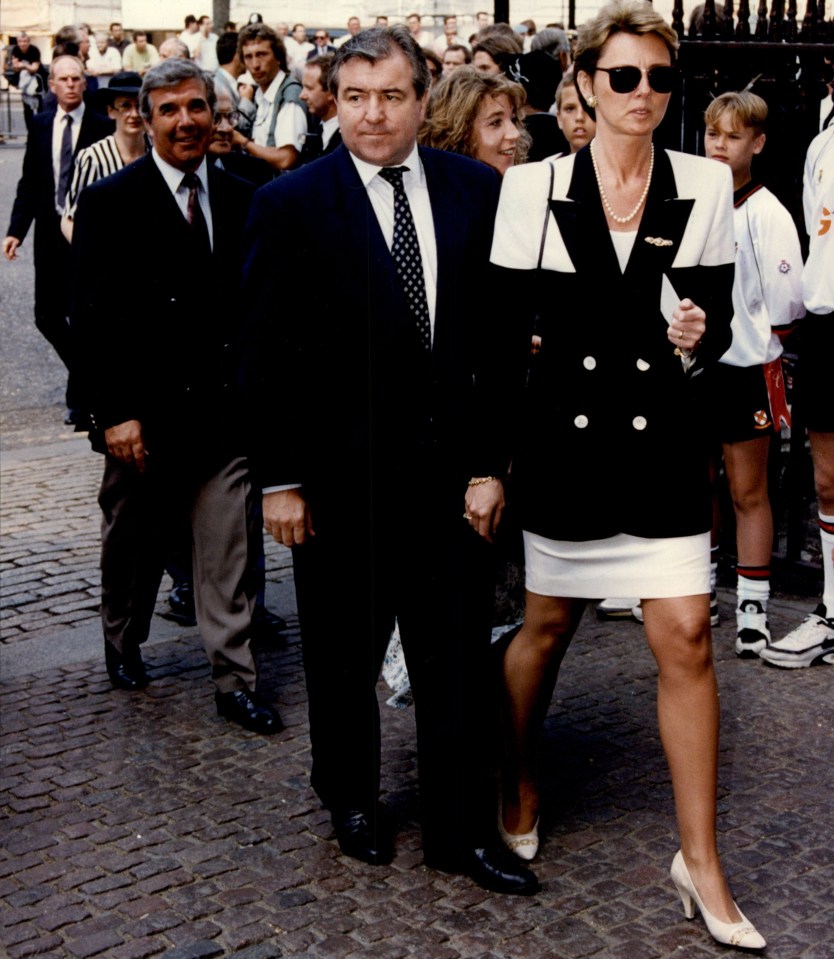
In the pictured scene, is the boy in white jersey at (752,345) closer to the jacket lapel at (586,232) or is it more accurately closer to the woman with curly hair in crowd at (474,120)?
the woman with curly hair in crowd at (474,120)

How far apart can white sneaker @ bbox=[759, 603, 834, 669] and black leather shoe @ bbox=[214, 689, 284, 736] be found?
5.88 ft

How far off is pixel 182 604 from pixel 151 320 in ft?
5.16

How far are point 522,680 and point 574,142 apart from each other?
3.35 m

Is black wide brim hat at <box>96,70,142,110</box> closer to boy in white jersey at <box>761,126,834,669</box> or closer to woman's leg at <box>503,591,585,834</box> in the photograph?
boy in white jersey at <box>761,126,834,669</box>

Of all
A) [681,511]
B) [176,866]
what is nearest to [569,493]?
[681,511]

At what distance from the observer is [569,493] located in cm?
394

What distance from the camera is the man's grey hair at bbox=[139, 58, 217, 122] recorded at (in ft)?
17.8

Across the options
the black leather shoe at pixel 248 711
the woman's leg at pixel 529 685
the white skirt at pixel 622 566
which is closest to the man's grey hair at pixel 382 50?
the white skirt at pixel 622 566

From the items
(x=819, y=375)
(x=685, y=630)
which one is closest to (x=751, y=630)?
(x=819, y=375)

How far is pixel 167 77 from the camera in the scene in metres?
5.42

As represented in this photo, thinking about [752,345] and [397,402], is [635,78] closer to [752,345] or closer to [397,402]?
[397,402]

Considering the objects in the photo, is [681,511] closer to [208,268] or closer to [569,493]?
[569,493]

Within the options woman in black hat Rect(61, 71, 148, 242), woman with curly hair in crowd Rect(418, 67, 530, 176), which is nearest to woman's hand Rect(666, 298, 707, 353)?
woman with curly hair in crowd Rect(418, 67, 530, 176)

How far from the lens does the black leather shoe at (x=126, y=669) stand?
5770 mm
